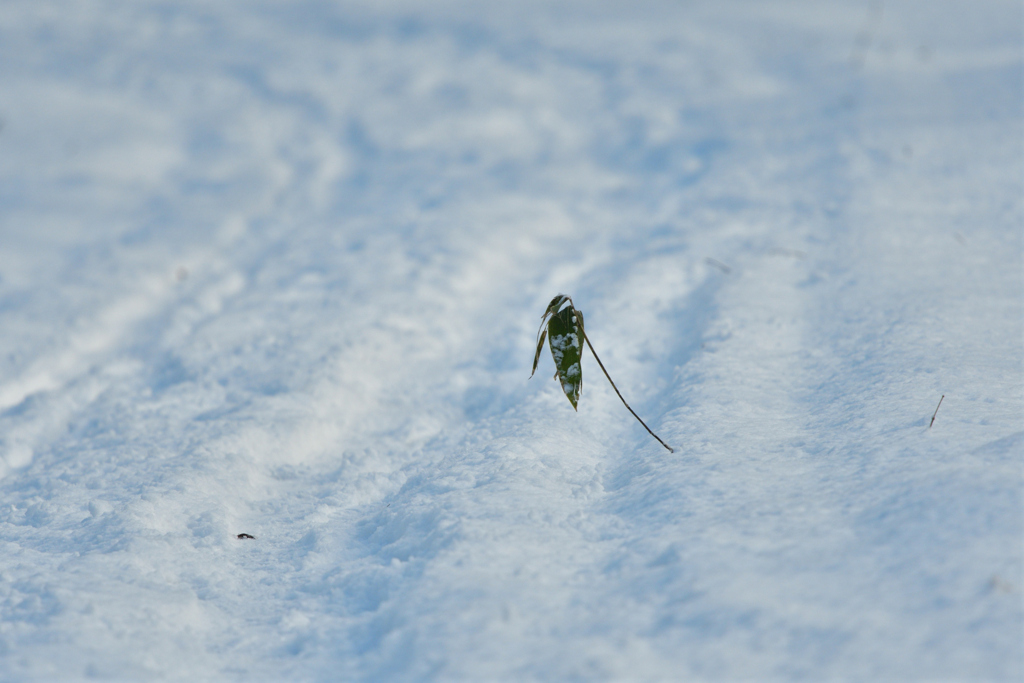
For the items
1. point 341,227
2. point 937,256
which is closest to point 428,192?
point 341,227

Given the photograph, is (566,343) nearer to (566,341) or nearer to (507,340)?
(566,341)

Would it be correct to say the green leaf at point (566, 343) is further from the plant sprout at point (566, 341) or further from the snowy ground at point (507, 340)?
the snowy ground at point (507, 340)

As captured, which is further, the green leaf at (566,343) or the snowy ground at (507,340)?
the green leaf at (566,343)

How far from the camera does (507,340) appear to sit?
3.08 metres

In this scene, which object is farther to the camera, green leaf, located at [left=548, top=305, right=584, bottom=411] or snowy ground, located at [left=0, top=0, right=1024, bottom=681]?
green leaf, located at [left=548, top=305, right=584, bottom=411]

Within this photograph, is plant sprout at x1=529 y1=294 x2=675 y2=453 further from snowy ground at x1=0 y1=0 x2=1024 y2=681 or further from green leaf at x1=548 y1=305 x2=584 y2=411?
snowy ground at x1=0 y1=0 x2=1024 y2=681

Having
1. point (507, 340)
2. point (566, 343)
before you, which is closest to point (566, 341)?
point (566, 343)

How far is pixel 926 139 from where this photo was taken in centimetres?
429

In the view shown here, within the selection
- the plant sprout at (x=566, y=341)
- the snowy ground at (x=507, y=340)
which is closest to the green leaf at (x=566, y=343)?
the plant sprout at (x=566, y=341)

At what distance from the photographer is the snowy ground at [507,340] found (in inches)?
55.9

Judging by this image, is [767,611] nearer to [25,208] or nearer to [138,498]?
[138,498]

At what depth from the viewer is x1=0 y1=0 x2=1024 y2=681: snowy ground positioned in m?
1.42

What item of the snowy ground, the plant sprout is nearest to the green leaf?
the plant sprout

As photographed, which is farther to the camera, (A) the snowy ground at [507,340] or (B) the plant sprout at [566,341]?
(B) the plant sprout at [566,341]
